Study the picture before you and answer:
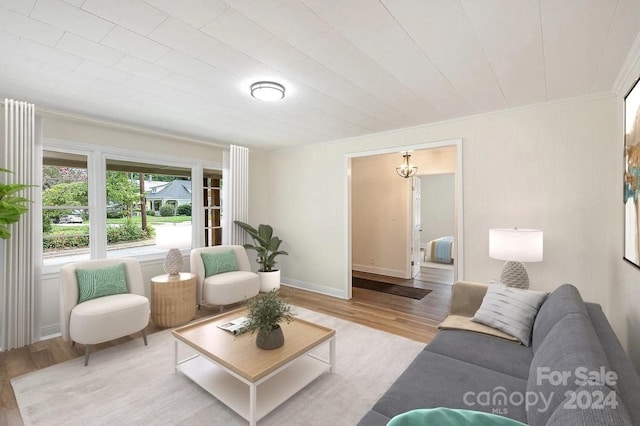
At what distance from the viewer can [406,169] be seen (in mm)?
5617

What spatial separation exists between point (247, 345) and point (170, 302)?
1.66 meters

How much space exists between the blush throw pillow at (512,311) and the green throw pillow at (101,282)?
136 inches

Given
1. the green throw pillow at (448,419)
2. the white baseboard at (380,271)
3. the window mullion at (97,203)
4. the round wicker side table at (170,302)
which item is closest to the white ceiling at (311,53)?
the window mullion at (97,203)

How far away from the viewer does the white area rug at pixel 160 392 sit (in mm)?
1942

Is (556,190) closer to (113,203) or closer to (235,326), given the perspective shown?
(235,326)

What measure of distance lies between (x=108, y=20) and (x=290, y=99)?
60.3 inches

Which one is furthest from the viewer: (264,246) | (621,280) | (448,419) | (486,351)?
(264,246)

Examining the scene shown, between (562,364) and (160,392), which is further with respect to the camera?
(160,392)

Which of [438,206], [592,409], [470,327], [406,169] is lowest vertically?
[470,327]

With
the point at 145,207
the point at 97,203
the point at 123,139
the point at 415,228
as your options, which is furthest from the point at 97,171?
the point at 415,228

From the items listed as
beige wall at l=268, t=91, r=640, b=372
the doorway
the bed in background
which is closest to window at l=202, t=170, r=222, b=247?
the doorway

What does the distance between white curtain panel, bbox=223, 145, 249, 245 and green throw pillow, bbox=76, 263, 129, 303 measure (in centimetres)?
184

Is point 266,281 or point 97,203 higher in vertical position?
point 97,203

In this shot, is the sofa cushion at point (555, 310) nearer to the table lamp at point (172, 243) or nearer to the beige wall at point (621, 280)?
the beige wall at point (621, 280)
